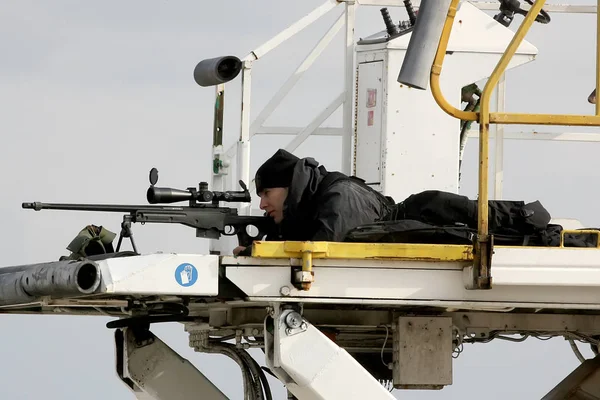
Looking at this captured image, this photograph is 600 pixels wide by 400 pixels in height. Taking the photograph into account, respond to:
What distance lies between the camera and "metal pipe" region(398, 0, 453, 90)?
6.52m

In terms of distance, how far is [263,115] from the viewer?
33.3 ft

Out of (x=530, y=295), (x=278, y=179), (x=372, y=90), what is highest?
(x=372, y=90)

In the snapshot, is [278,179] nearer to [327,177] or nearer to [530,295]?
[327,177]

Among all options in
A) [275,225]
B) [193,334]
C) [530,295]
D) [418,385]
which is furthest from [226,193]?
[530,295]

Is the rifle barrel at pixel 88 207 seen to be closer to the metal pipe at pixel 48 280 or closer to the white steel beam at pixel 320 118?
the metal pipe at pixel 48 280

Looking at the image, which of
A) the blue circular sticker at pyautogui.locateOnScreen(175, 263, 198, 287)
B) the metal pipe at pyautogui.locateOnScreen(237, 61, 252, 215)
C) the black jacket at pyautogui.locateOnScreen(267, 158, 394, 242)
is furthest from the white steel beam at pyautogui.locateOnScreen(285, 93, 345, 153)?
the blue circular sticker at pyautogui.locateOnScreen(175, 263, 198, 287)

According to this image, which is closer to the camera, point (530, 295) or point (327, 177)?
point (530, 295)

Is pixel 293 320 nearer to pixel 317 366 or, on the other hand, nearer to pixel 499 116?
pixel 317 366

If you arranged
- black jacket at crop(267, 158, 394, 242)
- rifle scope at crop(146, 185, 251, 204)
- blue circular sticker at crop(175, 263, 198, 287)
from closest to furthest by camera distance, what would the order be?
blue circular sticker at crop(175, 263, 198, 287)
black jacket at crop(267, 158, 394, 242)
rifle scope at crop(146, 185, 251, 204)

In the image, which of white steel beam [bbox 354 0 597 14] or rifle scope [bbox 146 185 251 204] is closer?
rifle scope [bbox 146 185 251 204]

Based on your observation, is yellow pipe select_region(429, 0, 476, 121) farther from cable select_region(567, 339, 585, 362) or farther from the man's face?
cable select_region(567, 339, 585, 362)

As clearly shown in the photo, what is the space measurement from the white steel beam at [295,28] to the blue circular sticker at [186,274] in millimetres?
3398

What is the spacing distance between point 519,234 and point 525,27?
1.13 metres

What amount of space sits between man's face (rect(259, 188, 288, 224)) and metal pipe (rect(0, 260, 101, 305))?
4.92 feet
